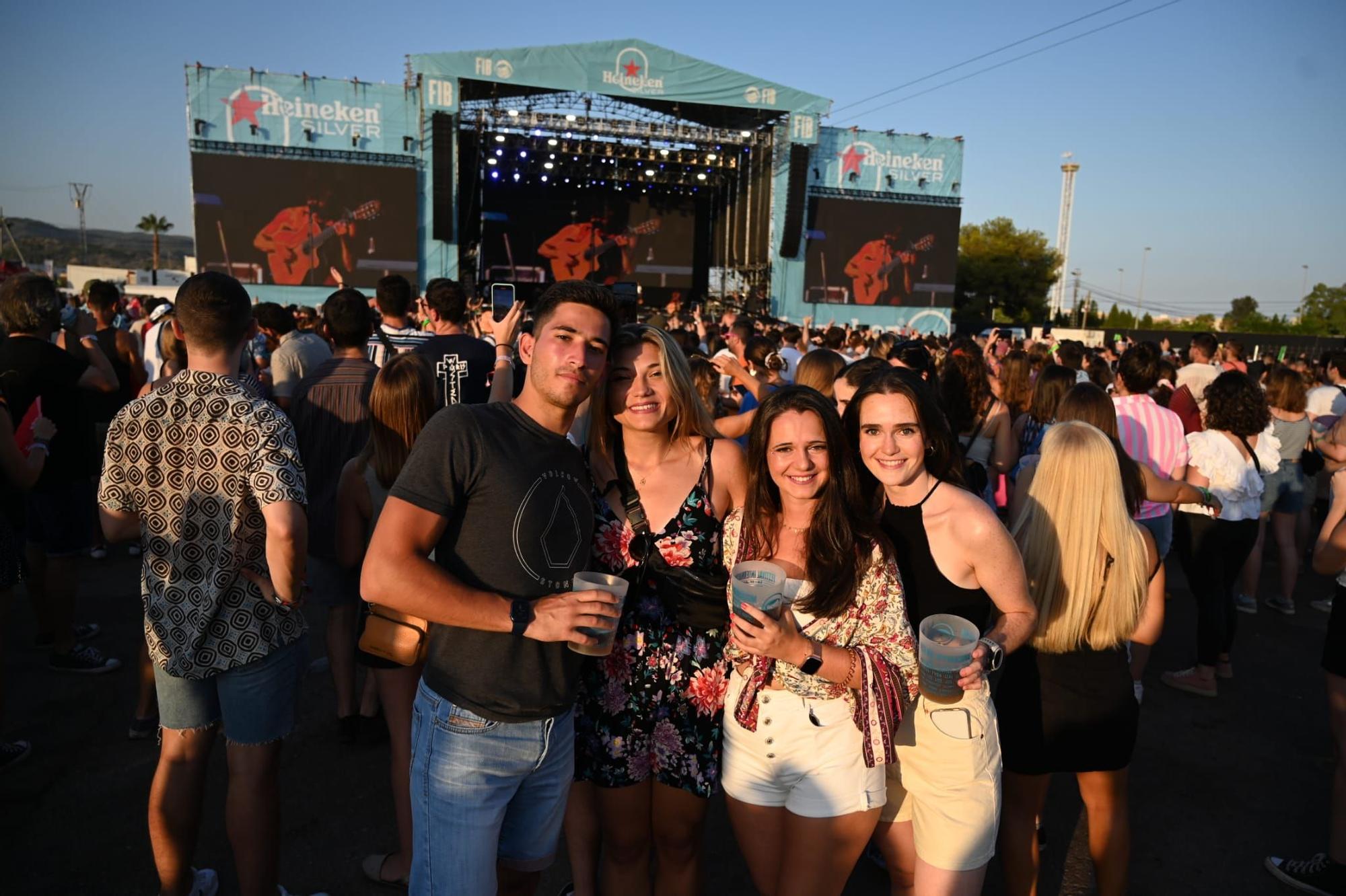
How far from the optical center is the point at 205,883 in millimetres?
2684

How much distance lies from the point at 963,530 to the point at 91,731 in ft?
13.5

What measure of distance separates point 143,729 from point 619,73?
2124 cm

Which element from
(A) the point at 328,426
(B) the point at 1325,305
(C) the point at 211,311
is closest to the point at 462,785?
(C) the point at 211,311

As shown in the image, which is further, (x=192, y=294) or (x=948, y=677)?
(x=192, y=294)

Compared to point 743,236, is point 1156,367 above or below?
below

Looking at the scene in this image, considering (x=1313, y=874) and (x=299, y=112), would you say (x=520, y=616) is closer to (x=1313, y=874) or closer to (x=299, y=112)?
(x=1313, y=874)

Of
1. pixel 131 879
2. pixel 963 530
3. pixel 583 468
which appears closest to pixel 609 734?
pixel 583 468

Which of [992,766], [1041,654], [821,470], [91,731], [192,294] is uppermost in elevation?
[192,294]

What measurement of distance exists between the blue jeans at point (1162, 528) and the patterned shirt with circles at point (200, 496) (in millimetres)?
4182

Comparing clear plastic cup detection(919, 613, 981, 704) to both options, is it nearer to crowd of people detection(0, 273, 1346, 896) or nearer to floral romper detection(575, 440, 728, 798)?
crowd of people detection(0, 273, 1346, 896)

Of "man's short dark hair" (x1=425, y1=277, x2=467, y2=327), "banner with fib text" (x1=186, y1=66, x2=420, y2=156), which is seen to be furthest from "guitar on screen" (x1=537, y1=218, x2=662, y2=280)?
"man's short dark hair" (x1=425, y1=277, x2=467, y2=327)

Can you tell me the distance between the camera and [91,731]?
3.75 meters

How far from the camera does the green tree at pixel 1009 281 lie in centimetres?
4603

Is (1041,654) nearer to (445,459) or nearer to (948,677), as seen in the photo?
(948,677)
